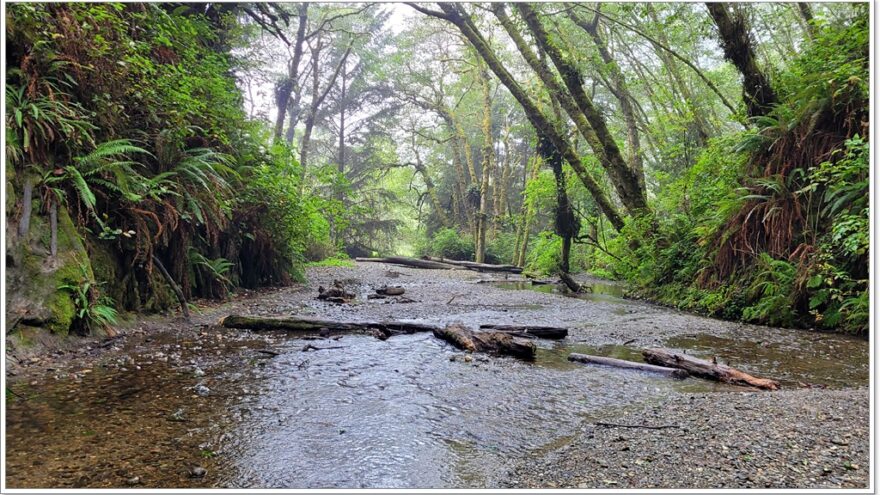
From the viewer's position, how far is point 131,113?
229 inches

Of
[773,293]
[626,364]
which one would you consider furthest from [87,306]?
[773,293]

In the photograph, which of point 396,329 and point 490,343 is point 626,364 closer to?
point 490,343

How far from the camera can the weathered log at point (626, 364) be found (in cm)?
402

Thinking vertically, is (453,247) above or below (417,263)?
above

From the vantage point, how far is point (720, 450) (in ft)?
7.80

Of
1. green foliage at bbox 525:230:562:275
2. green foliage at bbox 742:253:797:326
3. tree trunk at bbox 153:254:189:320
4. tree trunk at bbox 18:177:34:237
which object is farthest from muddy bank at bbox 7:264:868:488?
green foliage at bbox 525:230:562:275

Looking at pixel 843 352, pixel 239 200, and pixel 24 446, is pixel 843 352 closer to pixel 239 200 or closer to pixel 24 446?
pixel 24 446

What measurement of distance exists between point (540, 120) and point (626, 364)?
9.81 metres

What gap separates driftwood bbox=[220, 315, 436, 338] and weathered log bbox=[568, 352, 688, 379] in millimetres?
1939

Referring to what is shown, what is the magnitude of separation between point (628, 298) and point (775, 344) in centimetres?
538

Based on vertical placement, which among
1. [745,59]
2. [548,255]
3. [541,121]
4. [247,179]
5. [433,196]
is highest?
[745,59]

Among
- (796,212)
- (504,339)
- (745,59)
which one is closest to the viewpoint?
(504,339)

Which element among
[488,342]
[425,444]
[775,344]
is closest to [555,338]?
[488,342]

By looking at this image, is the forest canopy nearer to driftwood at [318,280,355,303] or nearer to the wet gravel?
driftwood at [318,280,355,303]
